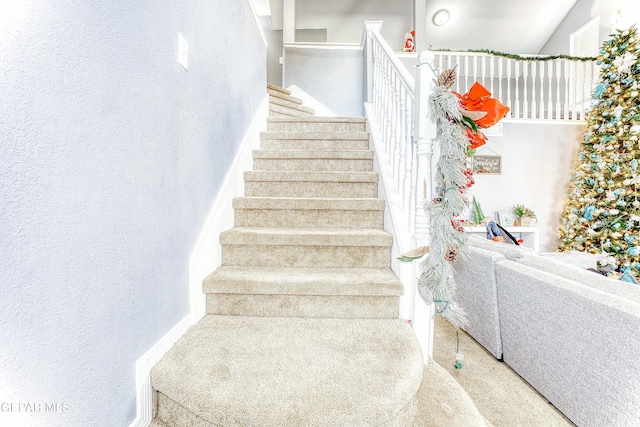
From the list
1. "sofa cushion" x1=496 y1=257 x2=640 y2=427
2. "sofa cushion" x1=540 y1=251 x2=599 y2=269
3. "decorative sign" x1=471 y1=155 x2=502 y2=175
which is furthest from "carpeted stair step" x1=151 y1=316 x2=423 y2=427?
"decorative sign" x1=471 y1=155 x2=502 y2=175

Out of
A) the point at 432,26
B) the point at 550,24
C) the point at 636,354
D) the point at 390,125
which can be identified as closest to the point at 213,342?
the point at 636,354

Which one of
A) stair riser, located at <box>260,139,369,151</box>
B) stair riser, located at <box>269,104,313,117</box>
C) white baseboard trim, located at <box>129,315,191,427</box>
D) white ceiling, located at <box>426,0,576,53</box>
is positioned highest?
white ceiling, located at <box>426,0,576,53</box>

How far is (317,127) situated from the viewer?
9.50 ft

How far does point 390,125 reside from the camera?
2070 millimetres

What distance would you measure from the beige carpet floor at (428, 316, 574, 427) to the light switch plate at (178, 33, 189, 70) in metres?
1.59

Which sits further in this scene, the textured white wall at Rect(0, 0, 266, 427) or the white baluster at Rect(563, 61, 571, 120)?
the white baluster at Rect(563, 61, 571, 120)

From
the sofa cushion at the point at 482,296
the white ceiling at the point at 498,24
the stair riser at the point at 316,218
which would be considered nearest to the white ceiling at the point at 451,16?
the white ceiling at the point at 498,24

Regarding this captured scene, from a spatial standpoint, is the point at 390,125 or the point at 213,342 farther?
the point at 390,125

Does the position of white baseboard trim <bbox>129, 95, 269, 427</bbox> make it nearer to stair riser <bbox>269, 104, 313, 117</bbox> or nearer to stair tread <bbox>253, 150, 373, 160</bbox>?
stair tread <bbox>253, 150, 373, 160</bbox>

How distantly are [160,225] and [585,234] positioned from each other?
5.16 m

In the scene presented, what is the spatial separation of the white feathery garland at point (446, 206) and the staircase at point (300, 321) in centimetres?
20

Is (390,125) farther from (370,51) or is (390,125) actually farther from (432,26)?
(432,26)

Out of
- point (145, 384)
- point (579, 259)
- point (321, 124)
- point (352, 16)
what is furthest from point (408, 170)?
point (352, 16)

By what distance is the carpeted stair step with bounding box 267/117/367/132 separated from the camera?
113 inches
